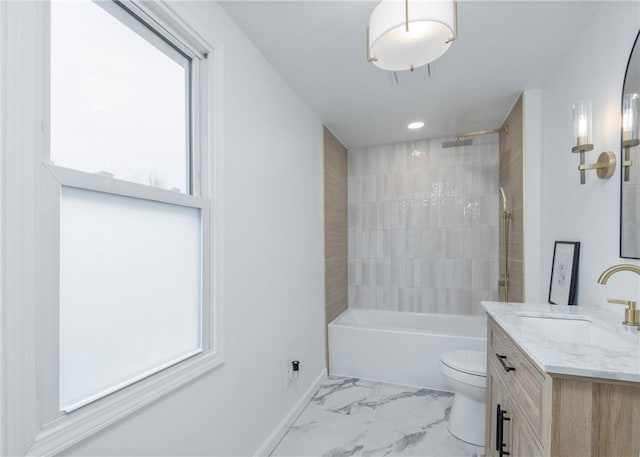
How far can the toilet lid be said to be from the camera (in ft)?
6.40

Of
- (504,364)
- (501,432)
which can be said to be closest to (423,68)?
(504,364)

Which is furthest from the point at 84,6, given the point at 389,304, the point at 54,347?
the point at 389,304

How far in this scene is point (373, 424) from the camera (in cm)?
221

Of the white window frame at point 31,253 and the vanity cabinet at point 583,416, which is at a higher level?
the white window frame at point 31,253

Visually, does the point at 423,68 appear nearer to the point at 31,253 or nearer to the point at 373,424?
the point at 31,253

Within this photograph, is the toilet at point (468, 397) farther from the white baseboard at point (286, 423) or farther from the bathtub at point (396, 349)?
the white baseboard at point (286, 423)

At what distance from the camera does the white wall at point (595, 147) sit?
1349 mm

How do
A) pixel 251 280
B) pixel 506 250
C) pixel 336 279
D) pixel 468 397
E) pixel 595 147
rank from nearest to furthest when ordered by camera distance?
pixel 595 147 → pixel 251 280 → pixel 468 397 → pixel 506 250 → pixel 336 279

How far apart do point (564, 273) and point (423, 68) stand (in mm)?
1502

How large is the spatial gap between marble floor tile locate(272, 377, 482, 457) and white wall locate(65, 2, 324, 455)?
0.20 m

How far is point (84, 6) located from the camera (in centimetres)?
101

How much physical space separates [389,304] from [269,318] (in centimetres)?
207

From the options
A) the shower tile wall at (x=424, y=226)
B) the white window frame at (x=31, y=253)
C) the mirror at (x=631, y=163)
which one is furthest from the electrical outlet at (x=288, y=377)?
the mirror at (x=631, y=163)

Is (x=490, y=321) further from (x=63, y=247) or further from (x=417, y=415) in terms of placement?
(x=63, y=247)
